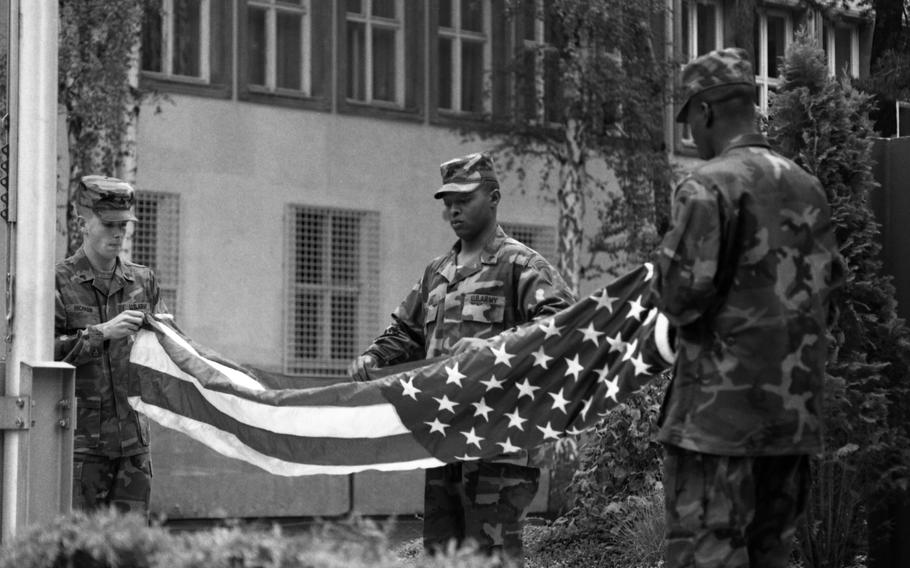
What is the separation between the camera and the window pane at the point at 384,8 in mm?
26547

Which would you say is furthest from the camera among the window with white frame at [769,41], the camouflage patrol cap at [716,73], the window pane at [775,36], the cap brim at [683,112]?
the window pane at [775,36]

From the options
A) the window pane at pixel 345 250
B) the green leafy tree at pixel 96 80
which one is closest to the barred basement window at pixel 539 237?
the window pane at pixel 345 250

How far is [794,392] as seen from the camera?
21.6 ft

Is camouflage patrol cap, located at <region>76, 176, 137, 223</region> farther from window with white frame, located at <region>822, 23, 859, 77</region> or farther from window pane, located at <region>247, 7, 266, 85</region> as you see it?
window with white frame, located at <region>822, 23, 859, 77</region>

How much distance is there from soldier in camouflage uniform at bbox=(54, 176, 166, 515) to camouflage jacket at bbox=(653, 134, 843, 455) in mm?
3962

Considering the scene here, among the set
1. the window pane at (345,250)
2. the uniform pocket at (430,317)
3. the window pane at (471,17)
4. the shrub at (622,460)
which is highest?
the window pane at (471,17)

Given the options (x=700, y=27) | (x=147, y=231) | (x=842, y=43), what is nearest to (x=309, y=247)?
(x=147, y=231)

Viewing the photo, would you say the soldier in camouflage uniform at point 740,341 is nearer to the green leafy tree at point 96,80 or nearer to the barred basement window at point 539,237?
the green leafy tree at point 96,80

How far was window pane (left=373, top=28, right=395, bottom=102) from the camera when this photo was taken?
26.6 meters

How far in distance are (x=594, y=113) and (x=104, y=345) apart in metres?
14.6

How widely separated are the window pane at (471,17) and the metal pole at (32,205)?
743 inches

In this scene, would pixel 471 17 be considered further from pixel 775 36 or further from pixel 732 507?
pixel 732 507

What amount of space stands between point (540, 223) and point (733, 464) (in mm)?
20952

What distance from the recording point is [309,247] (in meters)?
25.7
